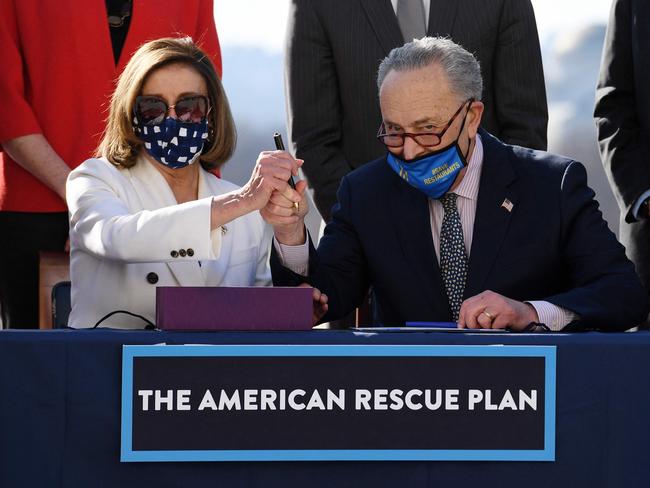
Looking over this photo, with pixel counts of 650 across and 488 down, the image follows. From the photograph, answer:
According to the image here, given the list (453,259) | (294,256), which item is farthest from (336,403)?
(453,259)

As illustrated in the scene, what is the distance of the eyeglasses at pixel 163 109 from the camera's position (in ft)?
10.1

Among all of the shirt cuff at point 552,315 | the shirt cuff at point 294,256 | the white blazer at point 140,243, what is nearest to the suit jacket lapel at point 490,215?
the shirt cuff at point 552,315

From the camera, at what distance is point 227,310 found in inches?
89.5

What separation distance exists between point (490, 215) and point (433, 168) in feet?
0.69

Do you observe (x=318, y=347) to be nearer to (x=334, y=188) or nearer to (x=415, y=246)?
(x=415, y=246)

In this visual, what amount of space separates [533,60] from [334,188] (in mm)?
802

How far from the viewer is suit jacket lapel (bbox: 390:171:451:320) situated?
3100mm

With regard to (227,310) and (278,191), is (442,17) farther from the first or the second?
(227,310)

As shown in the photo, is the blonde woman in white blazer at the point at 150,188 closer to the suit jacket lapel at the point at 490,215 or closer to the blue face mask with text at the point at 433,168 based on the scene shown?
the blue face mask with text at the point at 433,168

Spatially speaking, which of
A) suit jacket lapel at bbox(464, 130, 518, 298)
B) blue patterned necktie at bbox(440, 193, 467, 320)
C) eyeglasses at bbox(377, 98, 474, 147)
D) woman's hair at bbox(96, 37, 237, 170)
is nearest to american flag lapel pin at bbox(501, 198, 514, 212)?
suit jacket lapel at bbox(464, 130, 518, 298)

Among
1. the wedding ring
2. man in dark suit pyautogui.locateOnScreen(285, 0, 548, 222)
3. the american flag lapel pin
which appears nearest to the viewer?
the wedding ring

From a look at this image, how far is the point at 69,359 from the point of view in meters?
2.11

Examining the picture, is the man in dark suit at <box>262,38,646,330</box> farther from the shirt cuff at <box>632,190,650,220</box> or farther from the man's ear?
the shirt cuff at <box>632,190,650,220</box>

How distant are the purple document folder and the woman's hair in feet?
3.18
